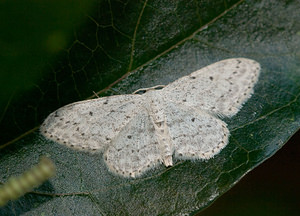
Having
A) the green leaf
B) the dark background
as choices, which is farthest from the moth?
the dark background

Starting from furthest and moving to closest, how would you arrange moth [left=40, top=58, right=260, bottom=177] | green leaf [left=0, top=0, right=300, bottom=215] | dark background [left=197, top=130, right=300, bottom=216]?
1. dark background [left=197, top=130, right=300, bottom=216]
2. moth [left=40, top=58, right=260, bottom=177]
3. green leaf [left=0, top=0, right=300, bottom=215]

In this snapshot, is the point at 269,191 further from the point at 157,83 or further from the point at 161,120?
the point at 157,83

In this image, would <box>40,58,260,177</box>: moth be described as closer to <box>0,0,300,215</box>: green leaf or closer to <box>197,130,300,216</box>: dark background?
<box>0,0,300,215</box>: green leaf

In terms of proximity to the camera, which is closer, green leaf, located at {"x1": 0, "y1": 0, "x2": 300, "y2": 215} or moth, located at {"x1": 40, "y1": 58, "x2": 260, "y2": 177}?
green leaf, located at {"x1": 0, "y1": 0, "x2": 300, "y2": 215}

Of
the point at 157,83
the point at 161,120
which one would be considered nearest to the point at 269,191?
the point at 161,120

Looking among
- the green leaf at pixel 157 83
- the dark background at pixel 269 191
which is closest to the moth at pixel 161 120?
the green leaf at pixel 157 83

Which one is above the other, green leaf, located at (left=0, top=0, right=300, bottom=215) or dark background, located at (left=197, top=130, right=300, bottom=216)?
green leaf, located at (left=0, top=0, right=300, bottom=215)

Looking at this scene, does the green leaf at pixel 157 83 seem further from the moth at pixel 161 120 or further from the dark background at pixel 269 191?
the dark background at pixel 269 191

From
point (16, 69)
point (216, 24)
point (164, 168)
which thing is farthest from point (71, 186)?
point (216, 24)
